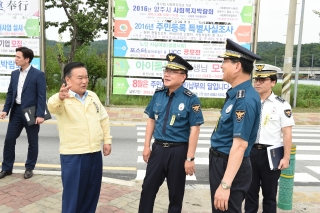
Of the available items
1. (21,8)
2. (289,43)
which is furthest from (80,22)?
(289,43)

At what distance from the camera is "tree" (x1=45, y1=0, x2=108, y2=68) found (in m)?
21.2

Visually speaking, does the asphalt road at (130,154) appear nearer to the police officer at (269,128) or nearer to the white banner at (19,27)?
the police officer at (269,128)

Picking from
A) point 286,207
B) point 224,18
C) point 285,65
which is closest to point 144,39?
point 224,18

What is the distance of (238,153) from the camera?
7.77 ft

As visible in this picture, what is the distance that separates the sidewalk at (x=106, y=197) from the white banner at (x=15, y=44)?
9.51 meters

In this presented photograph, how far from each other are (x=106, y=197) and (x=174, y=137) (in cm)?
157

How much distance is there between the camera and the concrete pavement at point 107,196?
12.8 feet

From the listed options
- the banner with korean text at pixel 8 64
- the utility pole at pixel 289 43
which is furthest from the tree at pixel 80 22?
the utility pole at pixel 289 43

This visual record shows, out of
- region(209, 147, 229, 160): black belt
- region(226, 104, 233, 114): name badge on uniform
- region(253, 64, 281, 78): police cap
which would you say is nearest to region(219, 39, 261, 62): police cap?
region(226, 104, 233, 114): name badge on uniform

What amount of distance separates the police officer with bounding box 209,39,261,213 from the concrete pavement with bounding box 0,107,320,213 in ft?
5.01

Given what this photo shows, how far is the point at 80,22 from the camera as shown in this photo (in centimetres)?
2120

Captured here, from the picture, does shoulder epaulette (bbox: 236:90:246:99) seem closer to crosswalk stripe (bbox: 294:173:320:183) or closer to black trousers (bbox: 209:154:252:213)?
black trousers (bbox: 209:154:252:213)

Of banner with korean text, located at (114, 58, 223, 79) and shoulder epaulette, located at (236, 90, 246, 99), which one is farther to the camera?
banner with korean text, located at (114, 58, 223, 79)

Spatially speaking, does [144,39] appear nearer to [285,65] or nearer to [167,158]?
[285,65]
